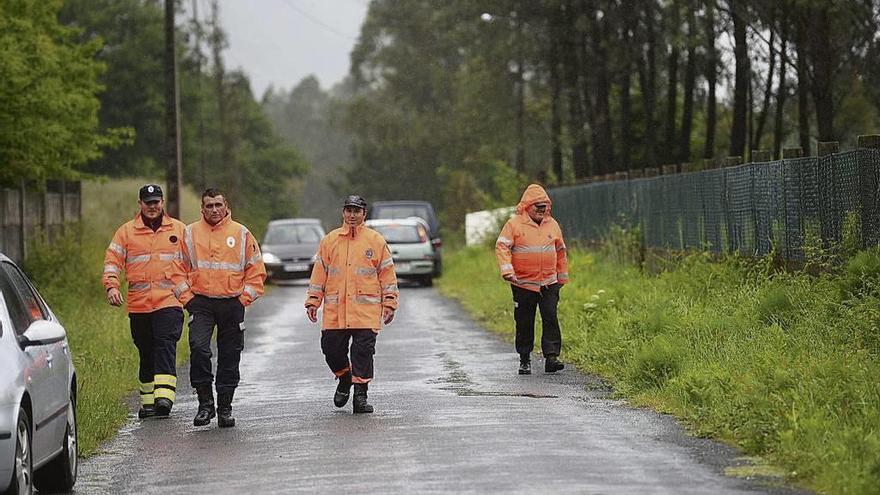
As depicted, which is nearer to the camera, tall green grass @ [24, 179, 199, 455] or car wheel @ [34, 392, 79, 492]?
car wheel @ [34, 392, 79, 492]

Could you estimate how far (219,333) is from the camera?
1300cm

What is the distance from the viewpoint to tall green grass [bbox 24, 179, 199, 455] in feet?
42.8

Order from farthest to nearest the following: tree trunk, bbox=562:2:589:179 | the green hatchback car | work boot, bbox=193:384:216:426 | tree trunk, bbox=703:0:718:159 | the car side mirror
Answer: tree trunk, bbox=562:2:589:179 → the green hatchback car → tree trunk, bbox=703:0:718:159 → work boot, bbox=193:384:216:426 → the car side mirror

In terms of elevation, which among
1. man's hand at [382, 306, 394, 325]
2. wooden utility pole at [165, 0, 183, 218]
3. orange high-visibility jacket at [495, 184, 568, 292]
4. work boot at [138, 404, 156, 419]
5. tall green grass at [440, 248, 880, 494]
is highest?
wooden utility pole at [165, 0, 183, 218]

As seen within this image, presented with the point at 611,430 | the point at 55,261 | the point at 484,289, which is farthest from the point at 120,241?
the point at 484,289

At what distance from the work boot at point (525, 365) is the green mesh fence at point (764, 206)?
2.99 metres

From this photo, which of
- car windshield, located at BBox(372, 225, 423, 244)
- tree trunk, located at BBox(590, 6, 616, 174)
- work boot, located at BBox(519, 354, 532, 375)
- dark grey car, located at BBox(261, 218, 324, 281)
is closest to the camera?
work boot, located at BBox(519, 354, 532, 375)

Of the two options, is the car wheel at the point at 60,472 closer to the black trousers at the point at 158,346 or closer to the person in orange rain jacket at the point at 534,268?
the black trousers at the point at 158,346

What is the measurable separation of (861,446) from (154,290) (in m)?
6.39

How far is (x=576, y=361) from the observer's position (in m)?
Answer: 17.1

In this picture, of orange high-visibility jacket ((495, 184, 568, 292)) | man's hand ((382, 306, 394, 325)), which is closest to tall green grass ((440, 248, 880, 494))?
orange high-visibility jacket ((495, 184, 568, 292))

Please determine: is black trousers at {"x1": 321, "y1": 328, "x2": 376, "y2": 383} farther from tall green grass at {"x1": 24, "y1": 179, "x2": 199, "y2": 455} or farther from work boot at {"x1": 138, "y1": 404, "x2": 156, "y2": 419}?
tall green grass at {"x1": 24, "y1": 179, "x2": 199, "y2": 455}

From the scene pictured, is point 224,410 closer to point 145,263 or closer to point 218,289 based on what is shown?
point 218,289

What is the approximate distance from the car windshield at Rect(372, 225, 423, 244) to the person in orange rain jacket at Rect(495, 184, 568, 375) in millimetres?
20167
